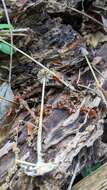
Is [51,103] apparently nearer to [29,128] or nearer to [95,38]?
[29,128]

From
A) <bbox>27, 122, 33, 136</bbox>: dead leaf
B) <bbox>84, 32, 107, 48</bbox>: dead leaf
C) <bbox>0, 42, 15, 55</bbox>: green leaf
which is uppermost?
<bbox>0, 42, 15, 55</bbox>: green leaf

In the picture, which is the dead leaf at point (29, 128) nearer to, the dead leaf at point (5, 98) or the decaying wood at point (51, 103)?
the decaying wood at point (51, 103)

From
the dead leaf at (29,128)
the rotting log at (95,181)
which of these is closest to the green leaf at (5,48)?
the dead leaf at (29,128)

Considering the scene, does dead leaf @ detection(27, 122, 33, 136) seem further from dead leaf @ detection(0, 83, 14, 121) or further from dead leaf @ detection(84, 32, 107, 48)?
dead leaf @ detection(84, 32, 107, 48)

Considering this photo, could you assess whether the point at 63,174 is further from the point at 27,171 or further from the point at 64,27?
the point at 64,27

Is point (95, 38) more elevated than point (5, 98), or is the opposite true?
point (95, 38)

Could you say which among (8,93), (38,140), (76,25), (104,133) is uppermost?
(76,25)

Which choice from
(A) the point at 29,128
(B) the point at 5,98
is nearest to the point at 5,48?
(B) the point at 5,98

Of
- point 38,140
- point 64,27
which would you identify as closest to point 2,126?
point 38,140

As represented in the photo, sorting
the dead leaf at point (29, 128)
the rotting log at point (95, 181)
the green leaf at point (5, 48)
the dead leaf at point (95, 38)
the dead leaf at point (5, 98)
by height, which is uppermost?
the green leaf at point (5, 48)

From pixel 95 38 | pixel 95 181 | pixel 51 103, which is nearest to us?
pixel 95 181

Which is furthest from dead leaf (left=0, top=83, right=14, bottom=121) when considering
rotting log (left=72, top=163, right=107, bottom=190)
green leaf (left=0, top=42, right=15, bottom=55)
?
rotting log (left=72, top=163, right=107, bottom=190)
